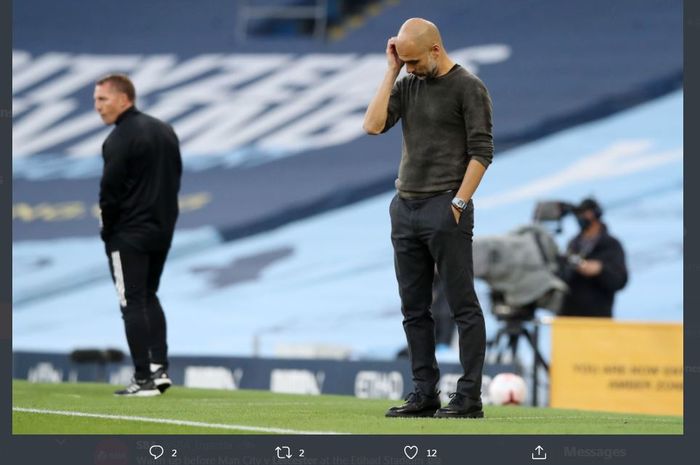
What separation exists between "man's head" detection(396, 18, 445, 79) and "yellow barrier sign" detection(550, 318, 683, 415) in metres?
5.27

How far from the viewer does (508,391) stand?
995 cm

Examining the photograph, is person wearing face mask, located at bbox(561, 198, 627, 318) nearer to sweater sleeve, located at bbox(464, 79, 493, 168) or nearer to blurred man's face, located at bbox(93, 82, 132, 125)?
blurred man's face, located at bbox(93, 82, 132, 125)

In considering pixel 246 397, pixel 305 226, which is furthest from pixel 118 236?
pixel 305 226

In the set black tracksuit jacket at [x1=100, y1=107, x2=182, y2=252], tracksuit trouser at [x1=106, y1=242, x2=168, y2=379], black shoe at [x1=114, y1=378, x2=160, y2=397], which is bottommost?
black shoe at [x1=114, y1=378, x2=160, y2=397]

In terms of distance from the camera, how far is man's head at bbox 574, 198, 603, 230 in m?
11.9

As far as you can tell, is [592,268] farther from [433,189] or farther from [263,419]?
[263,419]

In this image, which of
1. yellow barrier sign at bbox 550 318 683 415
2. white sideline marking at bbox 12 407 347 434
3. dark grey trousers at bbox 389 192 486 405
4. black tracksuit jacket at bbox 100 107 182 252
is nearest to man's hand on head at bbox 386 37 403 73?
dark grey trousers at bbox 389 192 486 405

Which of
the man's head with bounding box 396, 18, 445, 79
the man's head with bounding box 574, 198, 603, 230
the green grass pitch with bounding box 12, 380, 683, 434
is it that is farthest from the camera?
the man's head with bounding box 574, 198, 603, 230

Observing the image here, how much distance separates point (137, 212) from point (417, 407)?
102 inches
